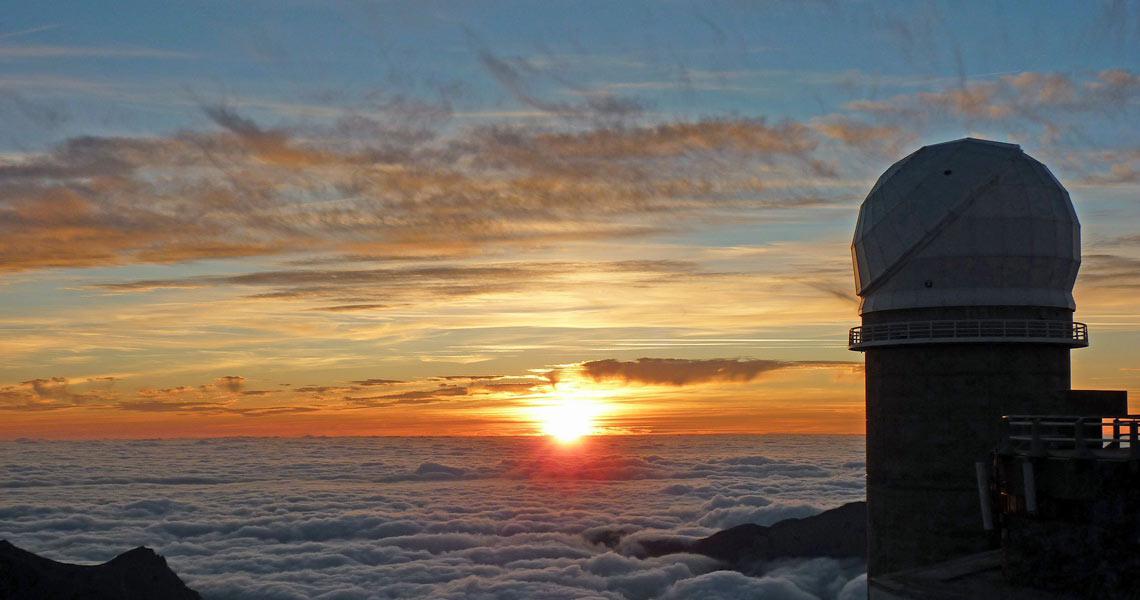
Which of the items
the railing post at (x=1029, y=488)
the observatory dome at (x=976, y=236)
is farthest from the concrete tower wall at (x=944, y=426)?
the railing post at (x=1029, y=488)

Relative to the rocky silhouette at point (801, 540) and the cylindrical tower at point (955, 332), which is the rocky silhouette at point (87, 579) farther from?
the rocky silhouette at point (801, 540)

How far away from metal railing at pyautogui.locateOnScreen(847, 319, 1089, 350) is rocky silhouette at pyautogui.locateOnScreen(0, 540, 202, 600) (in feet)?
129

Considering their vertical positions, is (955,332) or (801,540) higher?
(955,332)

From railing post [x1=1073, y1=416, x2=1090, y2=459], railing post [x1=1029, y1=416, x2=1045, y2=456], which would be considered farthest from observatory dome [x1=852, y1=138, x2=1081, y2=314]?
railing post [x1=1073, y1=416, x2=1090, y2=459]

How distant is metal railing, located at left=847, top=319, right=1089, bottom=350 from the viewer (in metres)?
31.8

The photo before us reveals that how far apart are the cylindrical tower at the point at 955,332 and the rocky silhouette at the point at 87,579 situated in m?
37.4

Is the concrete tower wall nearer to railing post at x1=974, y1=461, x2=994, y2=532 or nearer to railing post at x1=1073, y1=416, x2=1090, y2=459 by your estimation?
railing post at x1=974, y1=461, x2=994, y2=532

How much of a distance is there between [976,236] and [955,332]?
10.8 ft

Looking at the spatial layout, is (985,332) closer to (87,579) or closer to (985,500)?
(985,500)

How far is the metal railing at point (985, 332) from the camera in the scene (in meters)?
31.8

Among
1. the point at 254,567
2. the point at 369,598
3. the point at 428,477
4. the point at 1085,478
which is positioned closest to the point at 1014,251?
the point at 1085,478

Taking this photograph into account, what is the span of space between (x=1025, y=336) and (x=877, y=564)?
8868 millimetres

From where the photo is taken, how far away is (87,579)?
50750 mm

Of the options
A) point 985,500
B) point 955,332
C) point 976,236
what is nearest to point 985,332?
point 955,332
